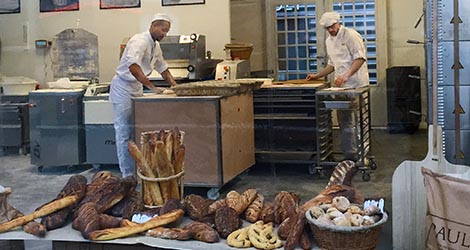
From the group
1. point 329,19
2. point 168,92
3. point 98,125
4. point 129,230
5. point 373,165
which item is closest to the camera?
point 129,230

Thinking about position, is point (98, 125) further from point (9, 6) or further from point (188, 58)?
point (9, 6)

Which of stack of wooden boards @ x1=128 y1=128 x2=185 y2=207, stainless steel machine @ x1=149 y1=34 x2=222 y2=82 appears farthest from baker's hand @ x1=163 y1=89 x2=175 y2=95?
stack of wooden boards @ x1=128 y1=128 x2=185 y2=207

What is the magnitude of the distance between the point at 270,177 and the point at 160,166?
4.96ft

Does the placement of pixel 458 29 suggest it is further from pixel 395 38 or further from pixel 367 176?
pixel 395 38

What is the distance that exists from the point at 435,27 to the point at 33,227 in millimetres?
1899

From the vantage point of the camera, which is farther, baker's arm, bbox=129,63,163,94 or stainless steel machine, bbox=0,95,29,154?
stainless steel machine, bbox=0,95,29,154

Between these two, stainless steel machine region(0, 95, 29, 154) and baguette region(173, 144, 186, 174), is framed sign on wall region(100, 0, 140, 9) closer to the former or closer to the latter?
stainless steel machine region(0, 95, 29, 154)

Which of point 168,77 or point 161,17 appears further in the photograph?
point 161,17

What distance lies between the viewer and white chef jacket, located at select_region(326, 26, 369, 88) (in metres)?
3.95

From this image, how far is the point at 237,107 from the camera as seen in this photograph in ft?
12.2

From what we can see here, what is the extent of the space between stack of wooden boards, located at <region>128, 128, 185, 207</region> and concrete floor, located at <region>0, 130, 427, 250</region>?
1.80 feet

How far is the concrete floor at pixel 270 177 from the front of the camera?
339cm

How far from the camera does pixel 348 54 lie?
397 cm

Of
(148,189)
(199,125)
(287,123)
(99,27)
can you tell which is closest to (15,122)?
(99,27)
